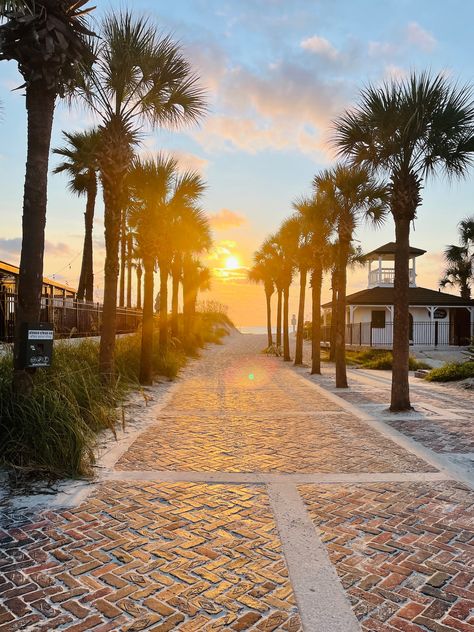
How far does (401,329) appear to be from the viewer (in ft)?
Answer: 33.8

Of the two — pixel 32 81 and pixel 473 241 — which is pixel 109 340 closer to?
pixel 32 81

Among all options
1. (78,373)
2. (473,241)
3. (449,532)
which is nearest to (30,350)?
(78,373)

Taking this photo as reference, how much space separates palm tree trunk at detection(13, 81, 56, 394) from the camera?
19.8ft

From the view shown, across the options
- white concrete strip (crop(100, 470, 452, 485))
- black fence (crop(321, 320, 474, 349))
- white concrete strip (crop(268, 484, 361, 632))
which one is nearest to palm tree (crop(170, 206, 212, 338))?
black fence (crop(321, 320, 474, 349))

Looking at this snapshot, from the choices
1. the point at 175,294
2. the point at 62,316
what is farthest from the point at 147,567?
the point at 175,294

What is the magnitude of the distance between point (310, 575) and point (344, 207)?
43.8ft

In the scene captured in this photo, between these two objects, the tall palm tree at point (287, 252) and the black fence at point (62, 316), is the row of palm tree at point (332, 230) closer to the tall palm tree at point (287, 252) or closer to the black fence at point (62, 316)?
the tall palm tree at point (287, 252)

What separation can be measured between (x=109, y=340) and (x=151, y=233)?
18.5ft

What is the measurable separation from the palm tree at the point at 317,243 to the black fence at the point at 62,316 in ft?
29.0

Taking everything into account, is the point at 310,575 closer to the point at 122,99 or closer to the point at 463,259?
the point at 122,99

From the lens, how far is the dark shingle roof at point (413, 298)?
97.2 feet

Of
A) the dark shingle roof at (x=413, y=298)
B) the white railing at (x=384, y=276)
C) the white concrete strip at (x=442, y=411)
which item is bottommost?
the white concrete strip at (x=442, y=411)

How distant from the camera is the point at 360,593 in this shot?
3.15 metres

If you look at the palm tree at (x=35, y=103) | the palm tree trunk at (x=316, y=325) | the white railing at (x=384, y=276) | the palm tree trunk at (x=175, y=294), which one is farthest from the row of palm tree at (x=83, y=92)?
the white railing at (x=384, y=276)
